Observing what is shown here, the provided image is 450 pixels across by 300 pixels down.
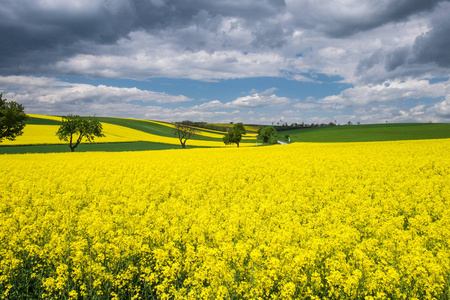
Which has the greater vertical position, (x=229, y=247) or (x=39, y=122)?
(x=39, y=122)

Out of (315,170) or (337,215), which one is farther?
(315,170)

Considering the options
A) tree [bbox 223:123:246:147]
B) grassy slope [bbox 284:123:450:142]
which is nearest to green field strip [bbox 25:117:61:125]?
tree [bbox 223:123:246:147]

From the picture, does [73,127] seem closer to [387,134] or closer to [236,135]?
[236,135]

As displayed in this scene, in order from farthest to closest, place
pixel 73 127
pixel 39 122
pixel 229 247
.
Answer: pixel 39 122, pixel 73 127, pixel 229 247

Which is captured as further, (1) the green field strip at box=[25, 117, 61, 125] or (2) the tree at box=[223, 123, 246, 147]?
(1) the green field strip at box=[25, 117, 61, 125]

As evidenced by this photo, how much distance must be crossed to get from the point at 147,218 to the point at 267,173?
9.30 meters

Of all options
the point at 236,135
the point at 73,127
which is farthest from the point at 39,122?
the point at 236,135

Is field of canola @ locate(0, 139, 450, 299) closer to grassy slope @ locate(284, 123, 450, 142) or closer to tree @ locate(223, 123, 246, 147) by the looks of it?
tree @ locate(223, 123, 246, 147)

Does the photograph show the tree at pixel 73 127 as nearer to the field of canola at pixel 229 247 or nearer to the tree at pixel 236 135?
the field of canola at pixel 229 247

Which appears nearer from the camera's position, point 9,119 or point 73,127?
point 9,119

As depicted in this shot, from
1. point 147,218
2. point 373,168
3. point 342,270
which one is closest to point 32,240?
point 147,218

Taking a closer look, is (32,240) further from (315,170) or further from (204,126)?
(204,126)

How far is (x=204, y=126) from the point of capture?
5335 inches

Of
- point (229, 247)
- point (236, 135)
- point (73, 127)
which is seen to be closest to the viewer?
point (229, 247)
